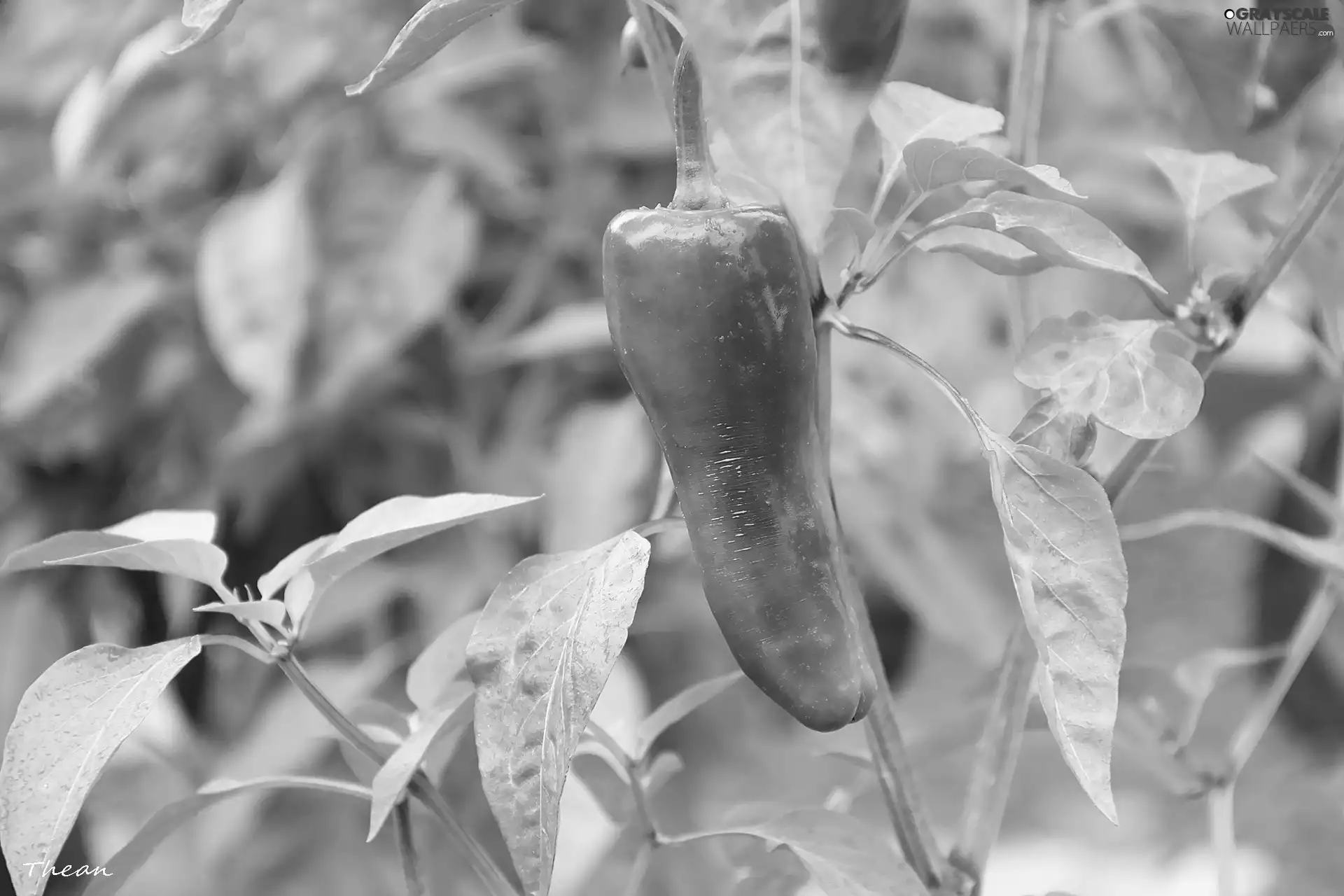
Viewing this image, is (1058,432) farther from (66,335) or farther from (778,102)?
(66,335)

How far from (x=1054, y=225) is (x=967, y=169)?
0.03m

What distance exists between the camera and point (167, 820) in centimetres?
34

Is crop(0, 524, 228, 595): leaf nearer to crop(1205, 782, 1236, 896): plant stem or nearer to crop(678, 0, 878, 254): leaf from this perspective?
crop(678, 0, 878, 254): leaf

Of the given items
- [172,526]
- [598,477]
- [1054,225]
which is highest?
[1054,225]

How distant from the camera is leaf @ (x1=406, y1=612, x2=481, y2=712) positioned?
352mm


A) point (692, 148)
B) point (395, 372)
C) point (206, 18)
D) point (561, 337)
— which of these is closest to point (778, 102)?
point (692, 148)

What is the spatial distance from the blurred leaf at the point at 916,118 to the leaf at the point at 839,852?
0.18 metres

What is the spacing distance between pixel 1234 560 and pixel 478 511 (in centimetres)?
182

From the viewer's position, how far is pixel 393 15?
1.04m

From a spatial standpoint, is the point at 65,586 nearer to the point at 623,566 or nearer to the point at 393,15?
the point at 393,15

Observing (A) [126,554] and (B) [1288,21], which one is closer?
(A) [126,554]

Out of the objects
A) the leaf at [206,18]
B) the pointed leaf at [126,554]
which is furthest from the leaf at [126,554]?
the leaf at [206,18]

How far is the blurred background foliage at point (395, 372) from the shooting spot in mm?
828

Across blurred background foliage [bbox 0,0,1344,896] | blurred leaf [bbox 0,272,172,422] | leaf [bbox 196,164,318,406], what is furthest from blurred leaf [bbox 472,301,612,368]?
blurred leaf [bbox 0,272,172,422]
